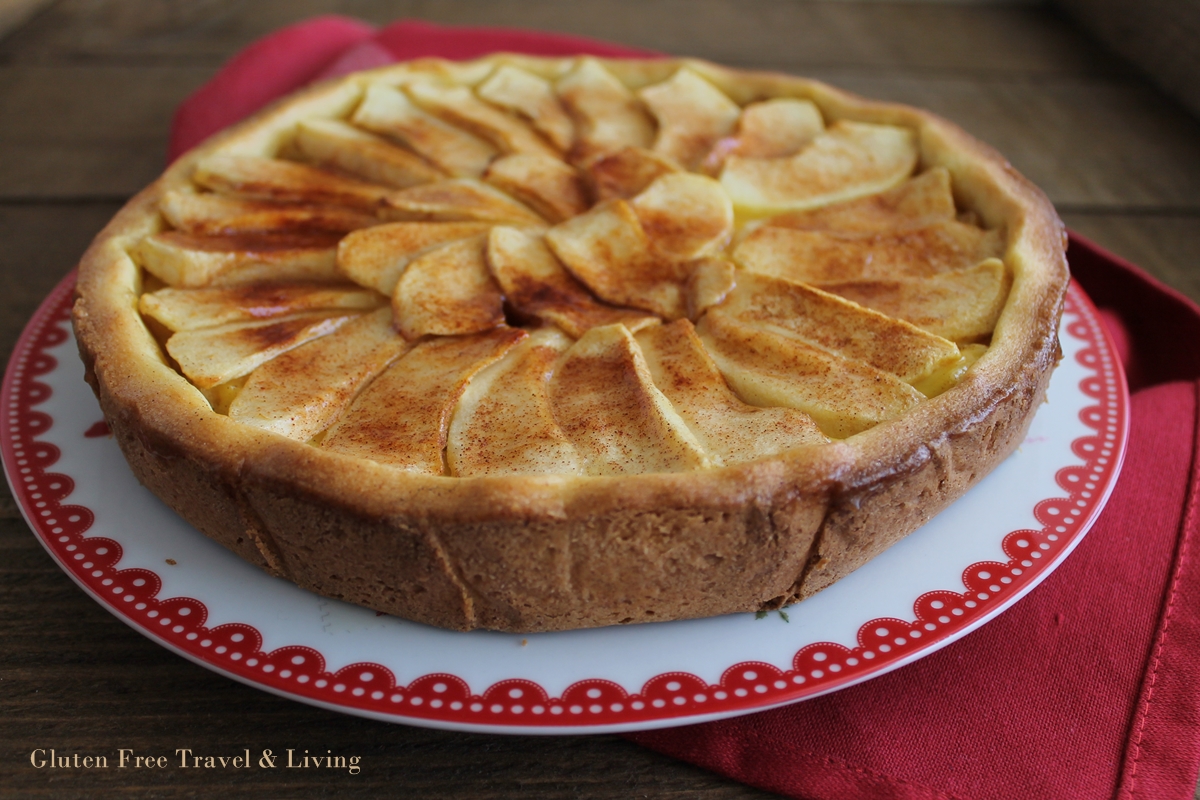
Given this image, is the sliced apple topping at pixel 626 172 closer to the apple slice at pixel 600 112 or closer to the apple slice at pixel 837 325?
the apple slice at pixel 600 112

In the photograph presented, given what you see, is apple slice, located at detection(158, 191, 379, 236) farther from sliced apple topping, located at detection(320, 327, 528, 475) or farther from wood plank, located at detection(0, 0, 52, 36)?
wood plank, located at detection(0, 0, 52, 36)

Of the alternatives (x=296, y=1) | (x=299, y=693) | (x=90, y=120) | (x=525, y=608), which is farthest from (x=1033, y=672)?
(x=296, y=1)

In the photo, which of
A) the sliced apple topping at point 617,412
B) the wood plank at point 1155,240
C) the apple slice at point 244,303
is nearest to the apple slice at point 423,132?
the apple slice at point 244,303

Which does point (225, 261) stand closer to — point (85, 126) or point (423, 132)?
point (423, 132)

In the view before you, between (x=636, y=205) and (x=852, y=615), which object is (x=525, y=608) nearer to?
(x=852, y=615)

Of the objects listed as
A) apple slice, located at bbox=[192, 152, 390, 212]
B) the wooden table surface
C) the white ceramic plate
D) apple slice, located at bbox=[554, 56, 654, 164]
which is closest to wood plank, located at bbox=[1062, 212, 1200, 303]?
the wooden table surface

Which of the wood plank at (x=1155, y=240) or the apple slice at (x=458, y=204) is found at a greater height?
the apple slice at (x=458, y=204)

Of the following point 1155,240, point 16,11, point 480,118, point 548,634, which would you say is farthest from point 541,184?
point 16,11
